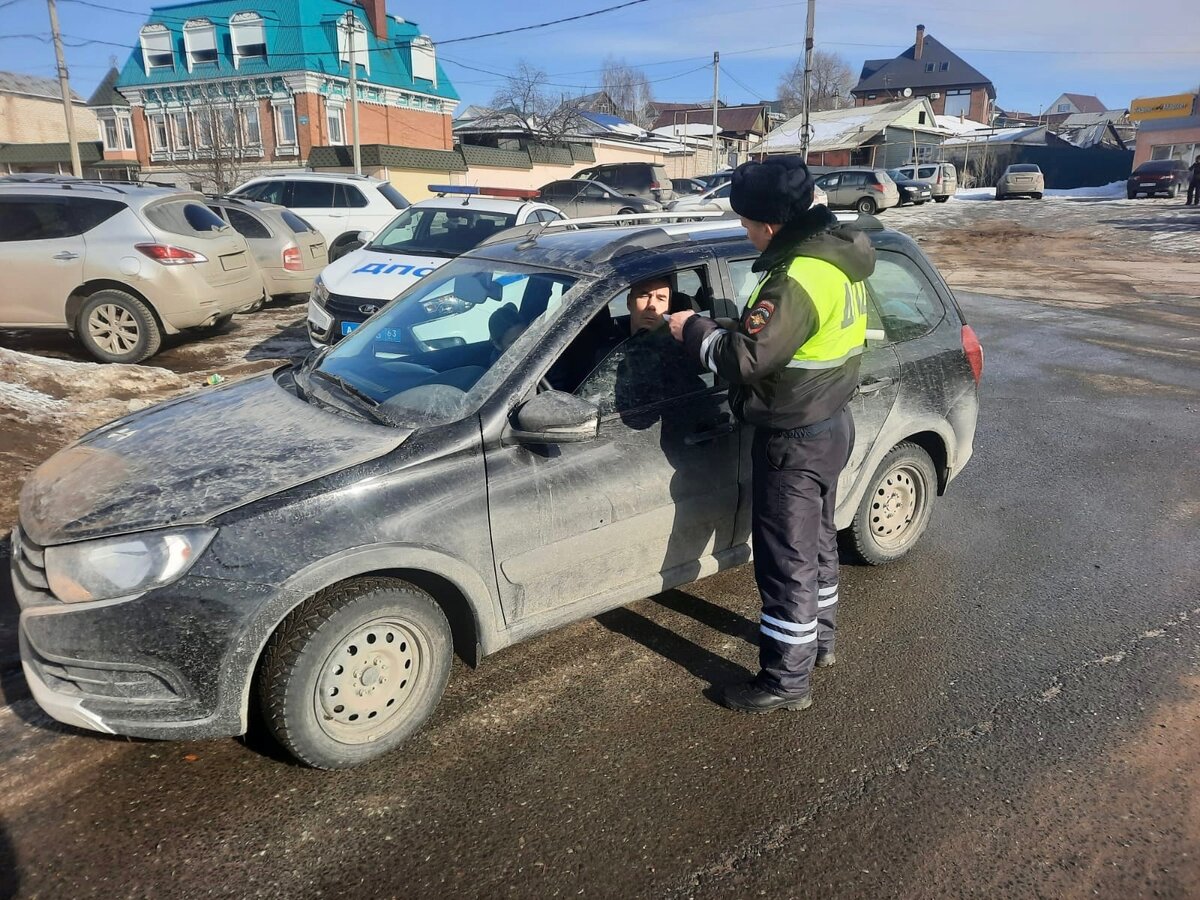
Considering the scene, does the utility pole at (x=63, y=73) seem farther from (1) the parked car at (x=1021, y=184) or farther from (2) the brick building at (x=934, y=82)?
(2) the brick building at (x=934, y=82)

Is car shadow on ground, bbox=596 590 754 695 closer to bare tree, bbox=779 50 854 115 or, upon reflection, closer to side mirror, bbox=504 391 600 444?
side mirror, bbox=504 391 600 444

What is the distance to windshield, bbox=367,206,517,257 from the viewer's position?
8.88 metres

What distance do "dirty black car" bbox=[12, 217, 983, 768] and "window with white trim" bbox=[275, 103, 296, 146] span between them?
143 feet

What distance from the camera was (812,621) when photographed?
3.21 m

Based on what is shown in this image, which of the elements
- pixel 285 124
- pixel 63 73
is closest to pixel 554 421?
pixel 63 73

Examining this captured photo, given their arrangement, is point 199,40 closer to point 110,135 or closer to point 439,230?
point 110,135

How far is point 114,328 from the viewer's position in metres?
8.66

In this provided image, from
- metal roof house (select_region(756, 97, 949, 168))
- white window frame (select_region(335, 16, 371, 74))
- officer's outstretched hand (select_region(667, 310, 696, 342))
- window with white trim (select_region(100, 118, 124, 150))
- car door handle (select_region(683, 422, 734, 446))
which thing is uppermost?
white window frame (select_region(335, 16, 371, 74))

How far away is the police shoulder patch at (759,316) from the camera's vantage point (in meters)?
2.89

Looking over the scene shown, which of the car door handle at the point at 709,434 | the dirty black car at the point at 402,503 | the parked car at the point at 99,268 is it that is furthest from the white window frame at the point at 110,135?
the car door handle at the point at 709,434

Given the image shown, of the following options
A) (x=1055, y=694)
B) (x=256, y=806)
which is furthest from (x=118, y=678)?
(x=1055, y=694)

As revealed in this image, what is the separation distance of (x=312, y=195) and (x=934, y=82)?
281 ft

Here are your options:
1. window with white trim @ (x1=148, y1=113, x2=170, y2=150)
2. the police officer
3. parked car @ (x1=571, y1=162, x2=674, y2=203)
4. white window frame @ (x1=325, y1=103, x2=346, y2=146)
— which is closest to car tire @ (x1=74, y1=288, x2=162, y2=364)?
the police officer

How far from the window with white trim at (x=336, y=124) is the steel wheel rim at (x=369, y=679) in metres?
44.9
